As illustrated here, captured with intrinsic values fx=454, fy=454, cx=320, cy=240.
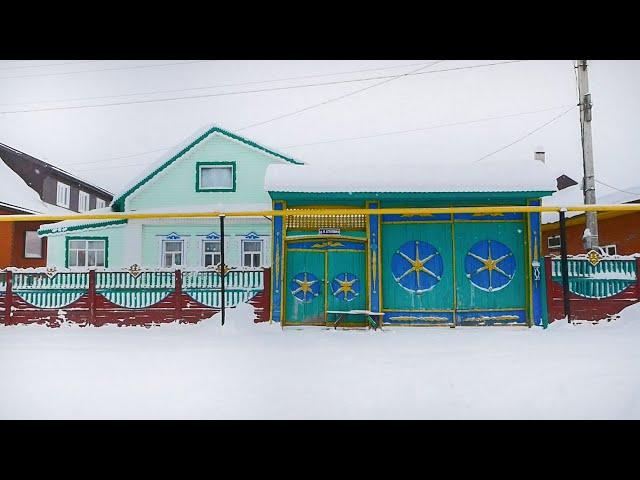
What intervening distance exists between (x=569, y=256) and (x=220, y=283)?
417 cm

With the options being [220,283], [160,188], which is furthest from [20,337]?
[160,188]

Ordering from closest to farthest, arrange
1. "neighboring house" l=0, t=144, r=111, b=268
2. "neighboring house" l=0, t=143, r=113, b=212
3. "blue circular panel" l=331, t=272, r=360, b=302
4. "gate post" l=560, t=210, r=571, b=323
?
"gate post" l=560, t=210, r=571, b=323
"blue circular panel" l=331, t=272, r=360, b=302
"neighboring house" l=0, t=143, r=113, b=212
"neighboring house" l=0, t=144, r=111, b=268

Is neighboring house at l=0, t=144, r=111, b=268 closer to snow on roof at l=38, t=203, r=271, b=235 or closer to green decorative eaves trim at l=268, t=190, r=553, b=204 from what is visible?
snow on roof at l=38, t=203, r=271, b=235

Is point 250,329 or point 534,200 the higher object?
point 534,200

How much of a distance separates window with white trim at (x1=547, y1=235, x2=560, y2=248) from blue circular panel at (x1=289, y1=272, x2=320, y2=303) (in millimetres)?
3107

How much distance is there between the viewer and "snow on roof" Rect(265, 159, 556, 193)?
528 centimetres

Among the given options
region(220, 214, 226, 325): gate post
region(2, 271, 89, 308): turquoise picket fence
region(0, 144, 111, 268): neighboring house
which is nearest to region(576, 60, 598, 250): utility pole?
region(220, 214, 226, 325): gate post

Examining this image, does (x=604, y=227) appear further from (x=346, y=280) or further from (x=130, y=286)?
(x=130, y=286)

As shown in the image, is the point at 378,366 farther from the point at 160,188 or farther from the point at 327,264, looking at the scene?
the point at 160,188

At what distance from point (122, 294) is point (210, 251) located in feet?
5.50

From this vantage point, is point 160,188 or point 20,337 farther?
point 160,188

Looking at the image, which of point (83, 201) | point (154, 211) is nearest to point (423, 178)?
point (154, 211)

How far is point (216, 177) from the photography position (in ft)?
23.8

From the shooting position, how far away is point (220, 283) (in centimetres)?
553
